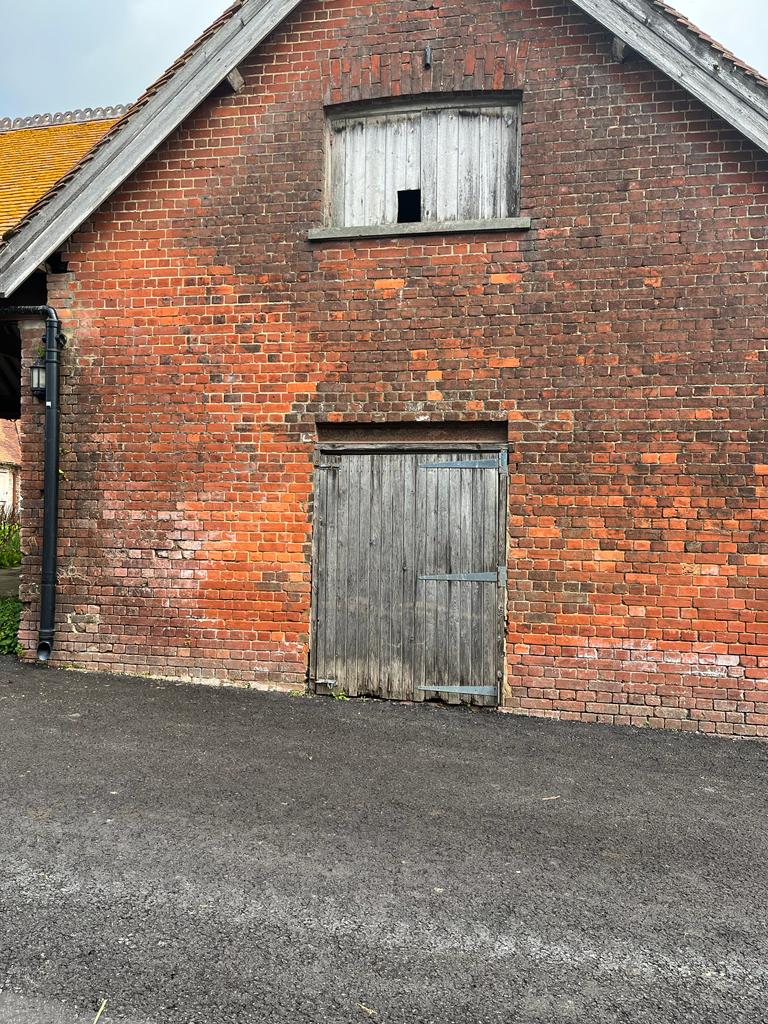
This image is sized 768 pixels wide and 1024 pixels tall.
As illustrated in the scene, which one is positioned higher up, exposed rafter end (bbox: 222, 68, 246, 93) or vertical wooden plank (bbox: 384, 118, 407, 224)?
exposed rafter end (bbox: 222, 68, 246, 93)

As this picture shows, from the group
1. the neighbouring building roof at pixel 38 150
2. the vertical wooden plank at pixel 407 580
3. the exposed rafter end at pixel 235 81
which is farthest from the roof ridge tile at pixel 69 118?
the vertical wooden plank at pixel 407 580

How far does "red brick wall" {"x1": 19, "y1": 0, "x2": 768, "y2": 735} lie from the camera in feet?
20.0

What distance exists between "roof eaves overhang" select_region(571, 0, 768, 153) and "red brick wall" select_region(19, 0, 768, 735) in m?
0.24

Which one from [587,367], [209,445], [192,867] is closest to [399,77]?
[587,367]

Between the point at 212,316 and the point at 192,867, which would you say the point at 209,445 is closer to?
the point at 212,316

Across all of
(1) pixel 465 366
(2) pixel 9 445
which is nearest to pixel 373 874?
(1) pixel 465 366

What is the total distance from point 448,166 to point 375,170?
68 centimetres

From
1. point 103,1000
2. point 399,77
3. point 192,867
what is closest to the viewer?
point 103,1000

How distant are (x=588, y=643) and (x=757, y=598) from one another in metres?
1.38

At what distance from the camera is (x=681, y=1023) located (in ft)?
8.03

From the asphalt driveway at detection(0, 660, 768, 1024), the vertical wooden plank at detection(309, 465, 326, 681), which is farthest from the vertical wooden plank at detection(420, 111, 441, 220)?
the asphalt driveway at detection(0, 660, 768, 1024)

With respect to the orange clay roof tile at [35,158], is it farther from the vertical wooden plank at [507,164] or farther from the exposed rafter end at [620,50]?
the exposed rafter end at [620,50]

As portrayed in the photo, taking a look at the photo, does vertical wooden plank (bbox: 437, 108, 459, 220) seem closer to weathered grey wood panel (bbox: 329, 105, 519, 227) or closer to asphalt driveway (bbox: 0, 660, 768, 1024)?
weathered grey wood panel (bbox: 329, 105, 519, 227)

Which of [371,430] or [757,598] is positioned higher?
[371,430]
